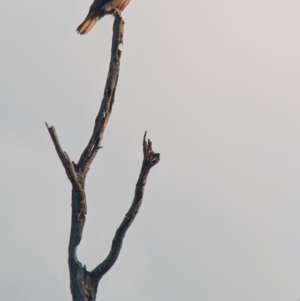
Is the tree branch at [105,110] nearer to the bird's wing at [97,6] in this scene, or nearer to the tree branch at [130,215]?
the tree branch at [130,215]

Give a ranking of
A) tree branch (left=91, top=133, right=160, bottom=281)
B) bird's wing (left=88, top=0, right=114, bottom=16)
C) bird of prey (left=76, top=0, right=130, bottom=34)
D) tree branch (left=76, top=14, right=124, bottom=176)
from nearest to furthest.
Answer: tree branch (left=91, top=133, right=160, bottom=281) < tree branch (left=76, top=14, right=124, bottom=176) < bird of prey (left=76, top=0, right=130, bottom=34) < bird's wing (left=88, top=0, right=114, bottom=16)

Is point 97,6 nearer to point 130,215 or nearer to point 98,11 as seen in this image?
point 98,11

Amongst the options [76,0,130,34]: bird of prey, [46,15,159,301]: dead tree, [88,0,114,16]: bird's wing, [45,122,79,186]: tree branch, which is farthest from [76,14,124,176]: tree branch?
[88,0,114,16]: bird's wing

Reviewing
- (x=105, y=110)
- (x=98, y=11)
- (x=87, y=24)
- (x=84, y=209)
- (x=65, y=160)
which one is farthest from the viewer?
(x=98, y=11)

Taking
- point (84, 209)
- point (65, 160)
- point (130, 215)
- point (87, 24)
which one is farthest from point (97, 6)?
point (130, 215)

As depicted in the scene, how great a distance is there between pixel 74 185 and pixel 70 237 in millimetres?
690

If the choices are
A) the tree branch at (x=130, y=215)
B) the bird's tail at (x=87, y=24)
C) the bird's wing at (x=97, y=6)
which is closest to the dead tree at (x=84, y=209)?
the tree branch at (x=130, y=215)

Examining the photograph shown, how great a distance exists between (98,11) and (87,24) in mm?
366

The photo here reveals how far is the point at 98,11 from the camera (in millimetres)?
14953

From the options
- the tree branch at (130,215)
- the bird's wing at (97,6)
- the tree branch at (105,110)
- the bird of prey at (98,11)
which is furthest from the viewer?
the bird's wing at (97,6)

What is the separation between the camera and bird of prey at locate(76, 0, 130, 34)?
14625mm

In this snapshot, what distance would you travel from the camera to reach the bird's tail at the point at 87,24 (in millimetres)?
14711

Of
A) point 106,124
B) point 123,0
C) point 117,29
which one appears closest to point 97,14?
point 123,0

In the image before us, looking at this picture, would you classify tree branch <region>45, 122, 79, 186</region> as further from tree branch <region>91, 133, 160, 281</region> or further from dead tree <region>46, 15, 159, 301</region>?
tree branch <region>91, 133, 160, 281</region>
